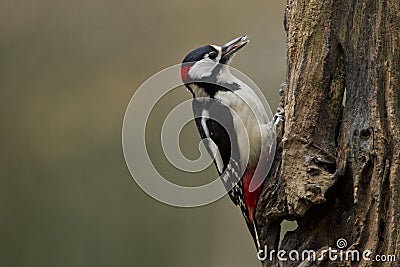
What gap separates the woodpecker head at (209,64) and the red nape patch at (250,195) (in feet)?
0.98

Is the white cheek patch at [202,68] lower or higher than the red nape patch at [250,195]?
higher

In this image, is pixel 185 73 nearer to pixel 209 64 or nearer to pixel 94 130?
pixel 209 64

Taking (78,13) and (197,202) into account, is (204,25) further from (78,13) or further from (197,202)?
(197,202)

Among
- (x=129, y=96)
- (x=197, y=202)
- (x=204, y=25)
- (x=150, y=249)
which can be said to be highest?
(x=204, y=25)

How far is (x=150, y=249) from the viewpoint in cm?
372

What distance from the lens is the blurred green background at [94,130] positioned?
3439 millimetres

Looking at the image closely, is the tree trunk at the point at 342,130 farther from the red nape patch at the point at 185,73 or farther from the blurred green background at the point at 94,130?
the blurred green background at the point at 94,130

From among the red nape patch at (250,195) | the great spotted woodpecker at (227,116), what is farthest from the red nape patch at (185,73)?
the red nape patch at (250,195)

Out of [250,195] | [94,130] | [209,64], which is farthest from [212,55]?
[94,130]

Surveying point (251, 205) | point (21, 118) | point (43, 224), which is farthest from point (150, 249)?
point (251, 205)

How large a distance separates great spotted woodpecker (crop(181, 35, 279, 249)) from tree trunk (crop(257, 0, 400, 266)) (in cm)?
25

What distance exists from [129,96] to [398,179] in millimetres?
2133

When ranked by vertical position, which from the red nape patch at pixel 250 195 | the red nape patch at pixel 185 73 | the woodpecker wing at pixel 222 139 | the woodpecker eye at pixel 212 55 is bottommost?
the red nape patch at pixel 250 195

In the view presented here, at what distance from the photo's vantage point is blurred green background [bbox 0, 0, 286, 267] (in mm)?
3439
